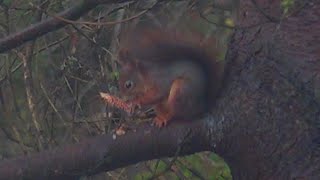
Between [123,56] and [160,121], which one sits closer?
[160,121]

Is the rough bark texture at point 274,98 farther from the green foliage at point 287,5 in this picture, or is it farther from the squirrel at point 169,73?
the squirrel at point 169,73

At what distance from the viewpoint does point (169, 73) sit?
304 centimetres

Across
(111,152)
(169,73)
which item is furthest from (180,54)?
(111,152)

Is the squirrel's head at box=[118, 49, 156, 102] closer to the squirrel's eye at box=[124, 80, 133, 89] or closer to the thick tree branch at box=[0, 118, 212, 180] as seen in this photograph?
the squirrel's eye at box=[124, 80, 133, 89]

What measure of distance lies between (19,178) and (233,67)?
86 cm

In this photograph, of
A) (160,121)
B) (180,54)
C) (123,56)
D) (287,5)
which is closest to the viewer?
(287,5)

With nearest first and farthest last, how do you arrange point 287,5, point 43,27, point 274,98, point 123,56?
point 287,5, point 274,98, point 43,27, point 123,56

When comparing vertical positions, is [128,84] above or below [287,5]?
below

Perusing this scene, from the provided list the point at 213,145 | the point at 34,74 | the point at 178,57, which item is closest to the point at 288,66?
the point at 213,145

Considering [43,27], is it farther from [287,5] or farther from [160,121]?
[287,5]

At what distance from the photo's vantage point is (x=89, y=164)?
8.87ft

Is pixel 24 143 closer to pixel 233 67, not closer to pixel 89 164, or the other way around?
pixel 89 164

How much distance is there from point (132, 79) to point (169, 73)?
9.8 inches

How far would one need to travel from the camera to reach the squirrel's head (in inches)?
125
